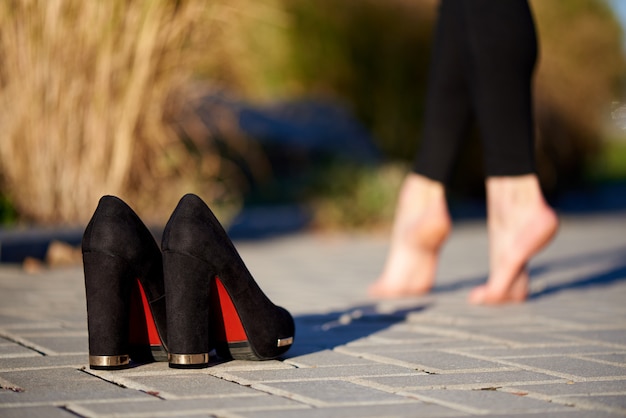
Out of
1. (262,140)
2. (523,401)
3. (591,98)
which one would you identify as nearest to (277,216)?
(262,140)

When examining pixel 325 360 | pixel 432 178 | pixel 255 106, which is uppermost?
pixel 255 106

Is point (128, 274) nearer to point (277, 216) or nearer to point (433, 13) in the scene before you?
point (277, 216)

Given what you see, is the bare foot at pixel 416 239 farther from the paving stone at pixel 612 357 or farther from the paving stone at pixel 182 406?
the paving stone at pixel 182 406

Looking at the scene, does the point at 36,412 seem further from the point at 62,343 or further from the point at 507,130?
the point at 507,130

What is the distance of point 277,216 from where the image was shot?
329 inches

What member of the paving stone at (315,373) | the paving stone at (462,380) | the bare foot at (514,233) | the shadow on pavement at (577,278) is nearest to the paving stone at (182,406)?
the paving stone at (315,373)

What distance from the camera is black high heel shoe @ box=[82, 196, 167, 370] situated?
258 cm

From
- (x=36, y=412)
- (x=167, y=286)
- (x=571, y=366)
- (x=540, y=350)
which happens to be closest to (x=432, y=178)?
(x=540, y=350)

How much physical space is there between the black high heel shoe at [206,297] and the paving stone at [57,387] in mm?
250

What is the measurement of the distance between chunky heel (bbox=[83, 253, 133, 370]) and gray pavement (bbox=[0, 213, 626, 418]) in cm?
7

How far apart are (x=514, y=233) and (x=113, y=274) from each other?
2043 millimetres

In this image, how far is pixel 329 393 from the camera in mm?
2357

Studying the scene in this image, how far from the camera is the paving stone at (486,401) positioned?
2.18 m

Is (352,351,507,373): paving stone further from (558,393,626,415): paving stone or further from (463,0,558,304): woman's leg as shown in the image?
(463,0,558,304): woman's leg
